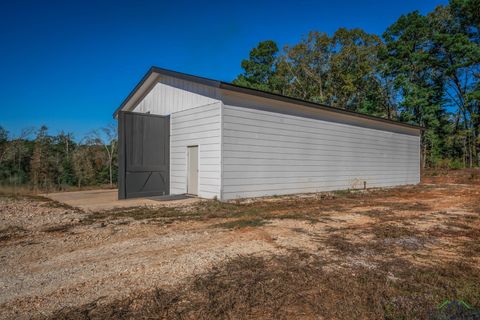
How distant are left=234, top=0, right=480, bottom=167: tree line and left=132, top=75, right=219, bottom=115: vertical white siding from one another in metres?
17.8

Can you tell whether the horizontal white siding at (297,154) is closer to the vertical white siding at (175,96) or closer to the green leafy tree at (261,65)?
the vertical white siding at (175,96)

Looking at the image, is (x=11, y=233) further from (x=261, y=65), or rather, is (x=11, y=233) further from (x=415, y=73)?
(x=415, y=73)

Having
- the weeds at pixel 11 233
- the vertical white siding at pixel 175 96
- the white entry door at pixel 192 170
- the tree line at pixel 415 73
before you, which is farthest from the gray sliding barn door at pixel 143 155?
the tree line at pixel 415 73

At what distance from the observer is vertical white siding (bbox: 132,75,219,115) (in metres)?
8.98

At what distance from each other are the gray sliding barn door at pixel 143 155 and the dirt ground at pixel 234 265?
323 centimetres

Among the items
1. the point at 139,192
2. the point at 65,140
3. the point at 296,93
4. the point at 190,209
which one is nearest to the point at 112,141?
the point at 65,140

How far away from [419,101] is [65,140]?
2536 centimetres

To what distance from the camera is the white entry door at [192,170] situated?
9.62 m

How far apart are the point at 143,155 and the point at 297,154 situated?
5328mm

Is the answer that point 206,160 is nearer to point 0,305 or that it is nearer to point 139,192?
point 139,192

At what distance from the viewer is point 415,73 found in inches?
995

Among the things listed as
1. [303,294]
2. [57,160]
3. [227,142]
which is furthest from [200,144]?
[57,160]

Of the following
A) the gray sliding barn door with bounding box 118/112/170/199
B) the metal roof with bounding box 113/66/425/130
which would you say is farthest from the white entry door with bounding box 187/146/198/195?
the metal roof with bounding box 113/66/425/130

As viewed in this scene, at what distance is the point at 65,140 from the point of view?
1471 centimetres
